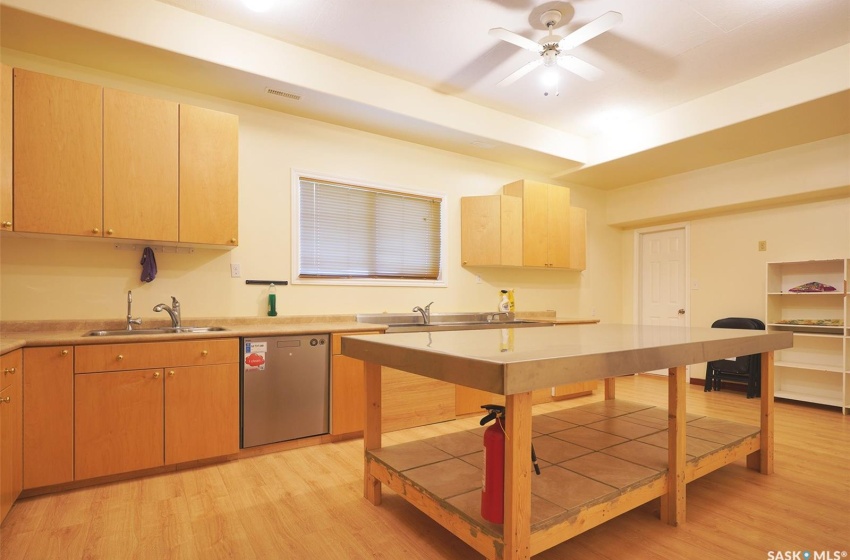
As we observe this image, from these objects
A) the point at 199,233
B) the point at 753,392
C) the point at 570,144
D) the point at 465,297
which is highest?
the point at 570,144

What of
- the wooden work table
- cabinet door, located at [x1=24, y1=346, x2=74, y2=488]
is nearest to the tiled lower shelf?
the wooden work table

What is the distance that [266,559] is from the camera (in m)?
1.74

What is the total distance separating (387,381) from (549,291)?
2894 millimetres

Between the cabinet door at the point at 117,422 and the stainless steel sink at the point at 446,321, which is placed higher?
the stainless steel sink at the point at 446,321

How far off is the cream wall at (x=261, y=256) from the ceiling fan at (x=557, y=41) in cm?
155

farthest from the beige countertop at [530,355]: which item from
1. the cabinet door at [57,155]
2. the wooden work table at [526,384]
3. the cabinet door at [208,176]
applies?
the cabinet door at [57,155]

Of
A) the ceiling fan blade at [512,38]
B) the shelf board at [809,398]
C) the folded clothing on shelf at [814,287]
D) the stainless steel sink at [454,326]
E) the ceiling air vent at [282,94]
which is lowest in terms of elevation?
the shelf board at [809,398]

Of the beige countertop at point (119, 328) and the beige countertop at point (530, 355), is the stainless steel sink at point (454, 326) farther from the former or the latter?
the beige countertop at point (530, 355)

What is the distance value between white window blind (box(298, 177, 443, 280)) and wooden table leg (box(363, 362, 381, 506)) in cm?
181

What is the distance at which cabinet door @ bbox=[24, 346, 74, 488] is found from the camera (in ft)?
7.27

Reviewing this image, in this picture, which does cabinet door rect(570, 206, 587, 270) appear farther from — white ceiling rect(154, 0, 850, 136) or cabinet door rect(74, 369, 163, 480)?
cabinet door rect(74, 369, 163, 480)

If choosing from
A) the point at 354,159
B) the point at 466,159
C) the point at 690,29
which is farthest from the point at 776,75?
the point at 354,159

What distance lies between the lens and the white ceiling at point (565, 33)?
2.77 m

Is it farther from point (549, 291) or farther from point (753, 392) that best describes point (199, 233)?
point (753, 392)
